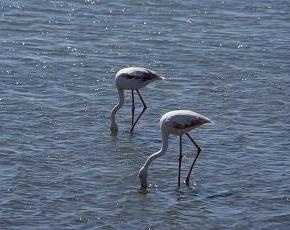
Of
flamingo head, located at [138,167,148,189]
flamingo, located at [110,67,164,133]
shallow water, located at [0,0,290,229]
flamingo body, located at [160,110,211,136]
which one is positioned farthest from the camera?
flamingo, located at [110,67,164,133]

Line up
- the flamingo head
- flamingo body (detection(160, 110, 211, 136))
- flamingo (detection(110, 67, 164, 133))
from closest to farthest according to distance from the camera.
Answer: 1. the flamingo head
2. flamingo body (detection(160, 110, 211, 136))
3. flamingo (detection(110, 67, 164, 133))


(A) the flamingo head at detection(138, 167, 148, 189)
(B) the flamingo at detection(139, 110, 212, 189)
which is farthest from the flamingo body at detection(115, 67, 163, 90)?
(A) the flamingo head at detection(138, 167, 148, 189)

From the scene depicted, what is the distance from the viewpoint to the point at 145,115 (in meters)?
17.8

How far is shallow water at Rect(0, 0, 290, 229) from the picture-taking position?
13281 millimetres

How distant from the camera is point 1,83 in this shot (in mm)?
19609

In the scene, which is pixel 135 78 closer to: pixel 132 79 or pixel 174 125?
pixel 132 79

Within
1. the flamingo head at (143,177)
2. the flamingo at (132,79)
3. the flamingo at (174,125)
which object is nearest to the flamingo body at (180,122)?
the flamingo at (174,125)

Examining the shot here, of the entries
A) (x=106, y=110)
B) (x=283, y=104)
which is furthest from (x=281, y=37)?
(x=106, y=110)

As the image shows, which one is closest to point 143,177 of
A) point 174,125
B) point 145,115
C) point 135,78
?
point 174,125

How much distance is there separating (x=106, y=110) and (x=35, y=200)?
4856mm

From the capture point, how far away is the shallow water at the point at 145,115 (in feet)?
43.6

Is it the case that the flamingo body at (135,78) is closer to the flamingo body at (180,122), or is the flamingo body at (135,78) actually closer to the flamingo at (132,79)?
the flamingo at (132,79)

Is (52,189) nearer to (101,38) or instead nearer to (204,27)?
(101,38)

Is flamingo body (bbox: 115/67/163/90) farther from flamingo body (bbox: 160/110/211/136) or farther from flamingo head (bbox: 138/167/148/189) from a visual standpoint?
flamingo head (bbox: 138/167/148/189)
